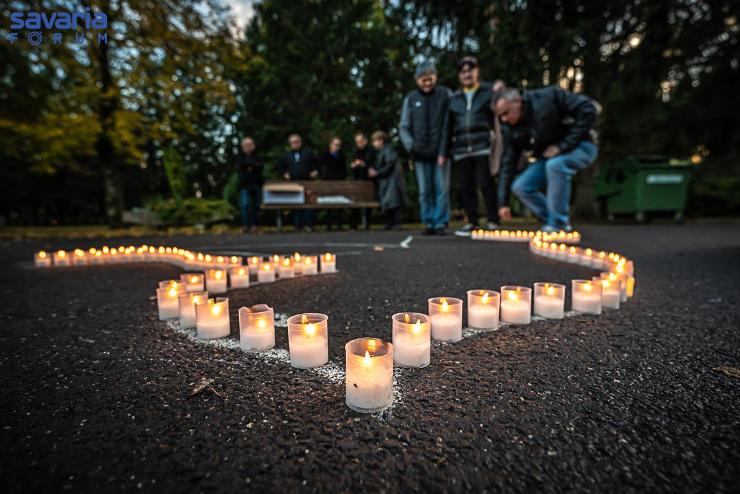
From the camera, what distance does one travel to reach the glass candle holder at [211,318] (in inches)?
66.1

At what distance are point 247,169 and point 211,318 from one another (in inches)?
290

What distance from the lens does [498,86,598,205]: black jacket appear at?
4965 mm

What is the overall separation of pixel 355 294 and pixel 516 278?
1.32m

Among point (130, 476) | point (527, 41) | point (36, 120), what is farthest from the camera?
point (527, 41)

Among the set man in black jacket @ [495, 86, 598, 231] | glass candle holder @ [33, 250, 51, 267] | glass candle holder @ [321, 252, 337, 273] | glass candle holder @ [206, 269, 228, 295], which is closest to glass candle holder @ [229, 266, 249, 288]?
glass candle holder @ [206, 269, 228, 295]

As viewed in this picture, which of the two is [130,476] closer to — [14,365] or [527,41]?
[14,365]

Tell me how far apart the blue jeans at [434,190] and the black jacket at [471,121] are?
389 mm

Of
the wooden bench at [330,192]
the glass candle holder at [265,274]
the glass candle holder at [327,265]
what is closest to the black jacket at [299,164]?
the wooden bench at [330,192]

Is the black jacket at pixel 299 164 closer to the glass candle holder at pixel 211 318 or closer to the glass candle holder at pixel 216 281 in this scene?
the glass candle holder at pixel 216 281

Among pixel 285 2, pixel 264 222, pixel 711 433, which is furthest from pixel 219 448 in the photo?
pixel 285 2

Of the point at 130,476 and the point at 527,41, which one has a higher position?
the point at 527,41

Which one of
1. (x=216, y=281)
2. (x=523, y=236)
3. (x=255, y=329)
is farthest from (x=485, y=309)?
(x=523, y=236)

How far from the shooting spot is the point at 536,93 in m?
5.10

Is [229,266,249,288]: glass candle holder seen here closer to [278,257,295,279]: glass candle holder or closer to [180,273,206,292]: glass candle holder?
[180,273,206,292]: glass candle holder
